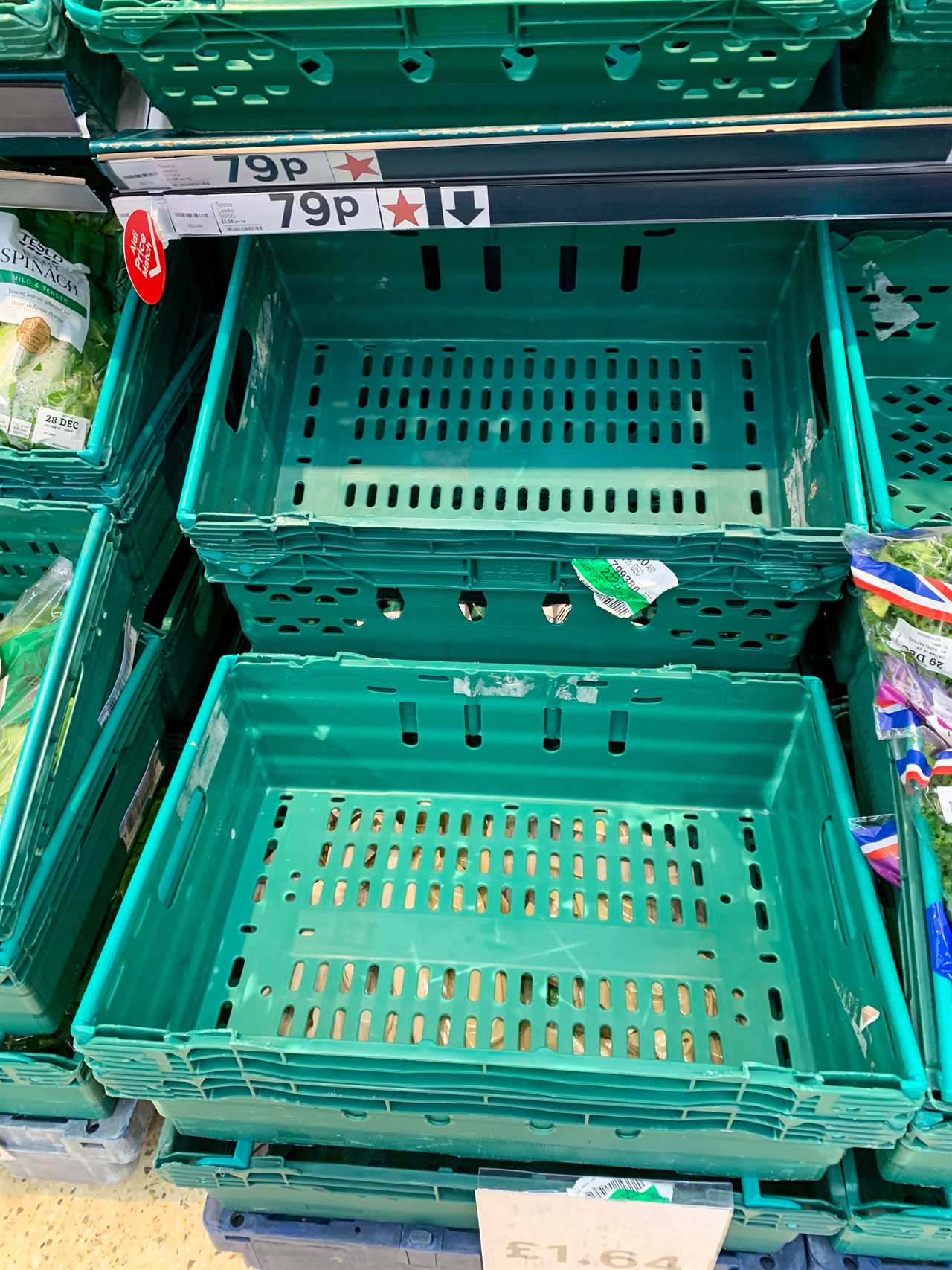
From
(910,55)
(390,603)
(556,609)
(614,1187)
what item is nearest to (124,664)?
(390,603)

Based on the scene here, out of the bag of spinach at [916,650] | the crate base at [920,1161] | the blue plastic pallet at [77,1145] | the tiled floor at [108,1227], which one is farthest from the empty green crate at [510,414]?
the tiled floor at [108,1227]

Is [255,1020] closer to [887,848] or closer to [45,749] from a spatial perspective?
[45,749]

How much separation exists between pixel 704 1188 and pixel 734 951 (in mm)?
355

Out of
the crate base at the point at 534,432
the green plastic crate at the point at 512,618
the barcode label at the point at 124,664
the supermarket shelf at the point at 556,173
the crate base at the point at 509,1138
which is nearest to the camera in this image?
the crate base at the point at 509,1138

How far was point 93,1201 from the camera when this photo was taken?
62.6 inches

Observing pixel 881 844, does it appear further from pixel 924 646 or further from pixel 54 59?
pixel 54 59

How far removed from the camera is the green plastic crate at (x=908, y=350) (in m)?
1.64

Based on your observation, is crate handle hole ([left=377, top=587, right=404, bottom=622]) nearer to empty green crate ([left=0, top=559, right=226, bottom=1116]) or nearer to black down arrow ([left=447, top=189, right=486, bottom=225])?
empty green crate ([left=0, top=559, right=226, bottom=1116])

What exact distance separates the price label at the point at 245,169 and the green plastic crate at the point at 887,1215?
1.39 meters

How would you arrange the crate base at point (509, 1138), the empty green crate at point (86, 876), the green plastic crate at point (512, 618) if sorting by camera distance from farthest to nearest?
the green plastic crate at point (512, 618) → the empty green crate at point (86, 876) → the crate base at point (509, 1138)

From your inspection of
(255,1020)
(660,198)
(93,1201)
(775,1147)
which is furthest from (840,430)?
(93,1201)

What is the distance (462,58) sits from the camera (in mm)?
1168

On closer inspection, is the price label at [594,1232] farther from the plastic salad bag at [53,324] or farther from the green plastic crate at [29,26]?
the green plastic crate at [29,26]

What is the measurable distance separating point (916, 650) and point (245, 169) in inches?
41.0
